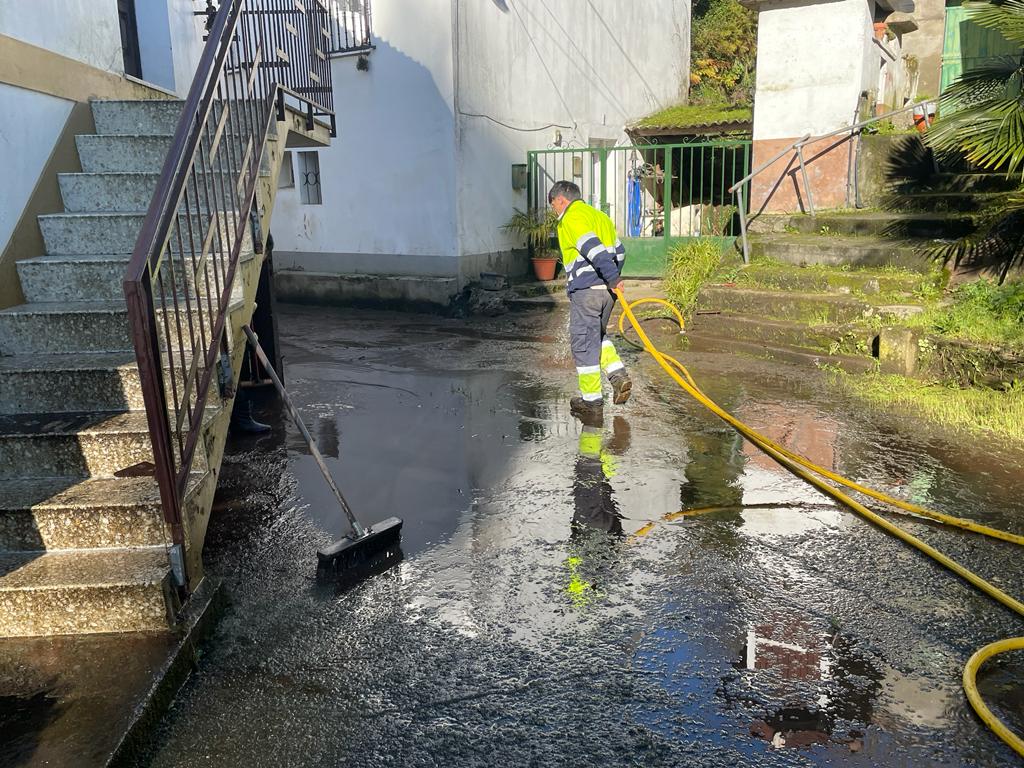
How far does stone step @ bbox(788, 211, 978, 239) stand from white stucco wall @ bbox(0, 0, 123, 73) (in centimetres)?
779

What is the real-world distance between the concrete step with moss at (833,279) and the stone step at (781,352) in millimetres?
853

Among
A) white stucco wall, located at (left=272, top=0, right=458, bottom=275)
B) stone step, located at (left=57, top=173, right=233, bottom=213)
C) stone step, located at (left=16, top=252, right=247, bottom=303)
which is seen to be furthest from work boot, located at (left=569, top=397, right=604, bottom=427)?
white stucco wall, located at (left=272, top=0, right=458, bottom=275)

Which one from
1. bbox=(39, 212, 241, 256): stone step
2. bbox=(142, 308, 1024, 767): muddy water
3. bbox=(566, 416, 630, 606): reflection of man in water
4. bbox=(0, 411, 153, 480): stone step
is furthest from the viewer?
bbox=(39, 212, 241, 256): stone step

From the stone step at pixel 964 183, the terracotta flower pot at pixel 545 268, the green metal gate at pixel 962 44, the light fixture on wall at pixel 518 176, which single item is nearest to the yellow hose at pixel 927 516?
the stone step at pixel 964 183

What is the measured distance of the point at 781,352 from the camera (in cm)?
832

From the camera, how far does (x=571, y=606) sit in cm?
352

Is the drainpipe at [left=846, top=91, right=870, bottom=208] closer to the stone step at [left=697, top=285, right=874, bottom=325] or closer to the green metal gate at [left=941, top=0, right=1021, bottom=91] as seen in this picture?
the stone step at [left=697, top=285, right=874, bottom=325]

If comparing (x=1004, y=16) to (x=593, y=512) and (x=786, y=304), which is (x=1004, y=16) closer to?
(x=786, y=304)

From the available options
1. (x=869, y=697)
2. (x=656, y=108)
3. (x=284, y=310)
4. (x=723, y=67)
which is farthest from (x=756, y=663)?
(x=723, y=67)

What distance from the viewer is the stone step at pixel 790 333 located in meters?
7.88

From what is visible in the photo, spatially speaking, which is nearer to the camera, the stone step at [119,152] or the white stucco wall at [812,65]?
the stone step at [119,152]

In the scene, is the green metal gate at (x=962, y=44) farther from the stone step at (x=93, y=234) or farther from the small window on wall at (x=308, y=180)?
the stone step at (x=93, y=234)

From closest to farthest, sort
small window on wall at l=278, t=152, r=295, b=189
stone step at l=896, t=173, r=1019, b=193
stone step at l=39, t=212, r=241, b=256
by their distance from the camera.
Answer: stone step at l=39, t=212, r=241, b=256 → stone step at l=896, t=173, r=1019, b=193 → small window on wall at l=278, t=152, r=295, b=189

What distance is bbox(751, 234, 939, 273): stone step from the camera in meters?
8.77
